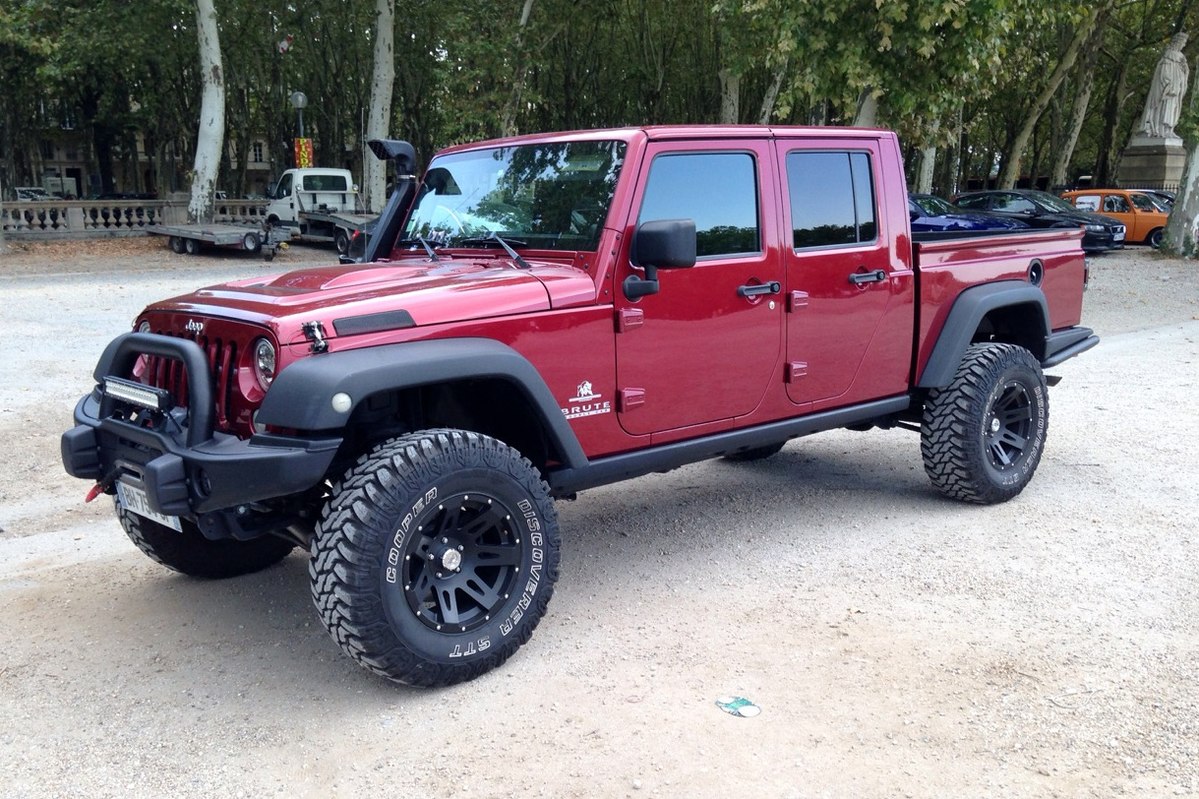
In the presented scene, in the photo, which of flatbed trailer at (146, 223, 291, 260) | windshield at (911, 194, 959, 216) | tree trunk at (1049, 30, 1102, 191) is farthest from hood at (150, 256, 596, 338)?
tree trunk at (1049, 30, 1102, 191)

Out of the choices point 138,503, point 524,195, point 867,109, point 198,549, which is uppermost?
point 867,109

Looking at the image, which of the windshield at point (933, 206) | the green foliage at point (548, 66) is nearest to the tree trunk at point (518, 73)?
the green foliage at point (548, 66)

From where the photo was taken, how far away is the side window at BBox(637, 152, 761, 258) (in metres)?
4.52

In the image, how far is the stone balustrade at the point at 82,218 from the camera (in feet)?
77.9

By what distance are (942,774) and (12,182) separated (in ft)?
151

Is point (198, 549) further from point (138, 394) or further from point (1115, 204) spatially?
point (1115, 204)

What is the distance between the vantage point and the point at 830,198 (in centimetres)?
518

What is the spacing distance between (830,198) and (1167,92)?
29953 millimetres

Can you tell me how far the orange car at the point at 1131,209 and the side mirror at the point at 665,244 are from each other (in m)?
25.0

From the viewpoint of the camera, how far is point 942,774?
3.23 metres

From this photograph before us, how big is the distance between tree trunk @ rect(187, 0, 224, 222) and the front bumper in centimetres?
2128

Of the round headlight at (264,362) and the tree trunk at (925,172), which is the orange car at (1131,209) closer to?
the tree trunk at (925,172)

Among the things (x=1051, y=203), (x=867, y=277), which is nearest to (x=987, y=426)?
(x=867, y=277)

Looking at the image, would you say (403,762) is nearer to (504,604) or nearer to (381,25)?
(504,604)
